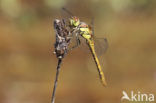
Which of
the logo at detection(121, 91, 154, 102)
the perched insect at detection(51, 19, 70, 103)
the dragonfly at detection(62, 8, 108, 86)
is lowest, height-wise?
the logo at detection(121, 91, 154, 102)

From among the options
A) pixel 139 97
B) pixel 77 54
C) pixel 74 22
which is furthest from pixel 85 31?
pixel 77 54

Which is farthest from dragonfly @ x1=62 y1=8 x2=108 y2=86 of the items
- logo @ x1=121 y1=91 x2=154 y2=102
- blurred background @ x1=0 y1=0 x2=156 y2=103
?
blurred background @ x1=0 y1=0 x2=156 y2=103

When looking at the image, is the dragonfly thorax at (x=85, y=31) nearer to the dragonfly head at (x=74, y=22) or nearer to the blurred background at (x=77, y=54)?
the dragonfly head at (x=74, y=22)

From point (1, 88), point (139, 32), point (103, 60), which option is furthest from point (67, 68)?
point (139, 32)

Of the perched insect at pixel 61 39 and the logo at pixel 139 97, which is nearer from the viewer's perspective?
the perched insect at pixel 61 39

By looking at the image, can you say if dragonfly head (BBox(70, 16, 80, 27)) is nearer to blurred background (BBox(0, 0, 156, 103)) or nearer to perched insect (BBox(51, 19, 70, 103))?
perched insect (BBox(51, 19, 70, 103))

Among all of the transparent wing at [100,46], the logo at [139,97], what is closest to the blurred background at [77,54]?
the logo at [139,97]

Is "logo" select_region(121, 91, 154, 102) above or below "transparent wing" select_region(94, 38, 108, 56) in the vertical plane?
below

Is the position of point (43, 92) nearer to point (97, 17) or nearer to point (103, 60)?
point (103, 60)

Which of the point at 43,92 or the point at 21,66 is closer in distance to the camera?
the point at 43,92
